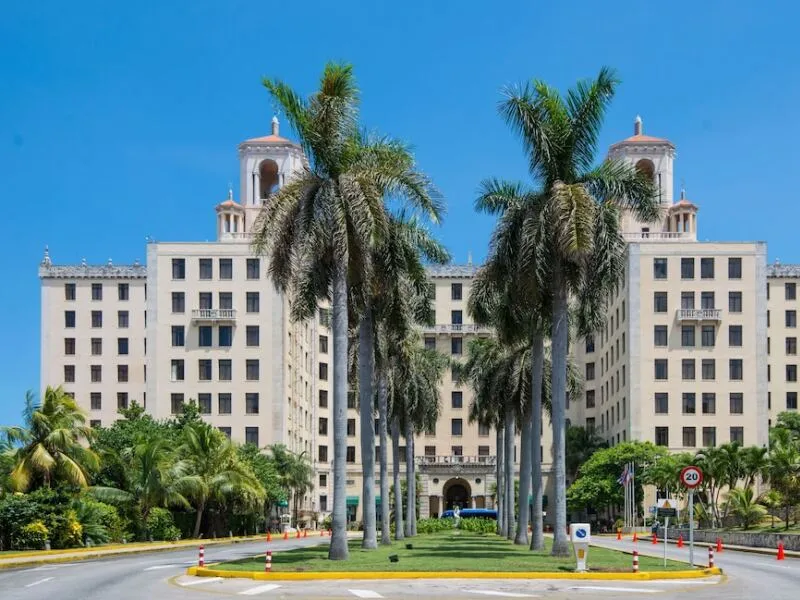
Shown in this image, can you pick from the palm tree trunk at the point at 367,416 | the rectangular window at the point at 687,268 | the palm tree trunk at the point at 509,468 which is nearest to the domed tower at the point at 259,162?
the rectangular window at the point at 687,268

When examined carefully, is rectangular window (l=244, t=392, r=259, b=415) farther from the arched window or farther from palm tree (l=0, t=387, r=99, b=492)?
palm tree (l=0, t=387, r=99, b=492)

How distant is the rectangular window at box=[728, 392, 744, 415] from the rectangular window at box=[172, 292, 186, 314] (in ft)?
171

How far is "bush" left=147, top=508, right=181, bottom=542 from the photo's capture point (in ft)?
218

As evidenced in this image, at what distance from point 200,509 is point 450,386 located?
6267cm

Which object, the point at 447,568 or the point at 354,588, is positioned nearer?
the point at 354,588

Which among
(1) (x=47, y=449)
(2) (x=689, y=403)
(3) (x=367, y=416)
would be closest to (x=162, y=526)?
(1) (x=47, y=449)

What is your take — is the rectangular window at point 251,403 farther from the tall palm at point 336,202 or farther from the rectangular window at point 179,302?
the tall palm at point 336,202

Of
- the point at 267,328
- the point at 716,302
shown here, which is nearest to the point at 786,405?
the point at 716,302

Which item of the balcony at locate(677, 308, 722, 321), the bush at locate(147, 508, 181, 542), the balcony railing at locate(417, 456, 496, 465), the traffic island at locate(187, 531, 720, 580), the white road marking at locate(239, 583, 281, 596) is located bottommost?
the balcony railing at locate(417, 456, 496, 465)

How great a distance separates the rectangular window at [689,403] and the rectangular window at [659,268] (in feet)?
36.9

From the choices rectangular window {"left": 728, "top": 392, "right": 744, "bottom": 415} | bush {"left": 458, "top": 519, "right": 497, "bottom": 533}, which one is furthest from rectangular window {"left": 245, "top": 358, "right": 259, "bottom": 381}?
rectangular window {"left": 728, "top": 392, "right": 744, "bottom": 415}

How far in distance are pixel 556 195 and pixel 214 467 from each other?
40644mm

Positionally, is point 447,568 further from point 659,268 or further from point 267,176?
point 267,176

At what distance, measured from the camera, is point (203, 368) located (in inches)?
4296
